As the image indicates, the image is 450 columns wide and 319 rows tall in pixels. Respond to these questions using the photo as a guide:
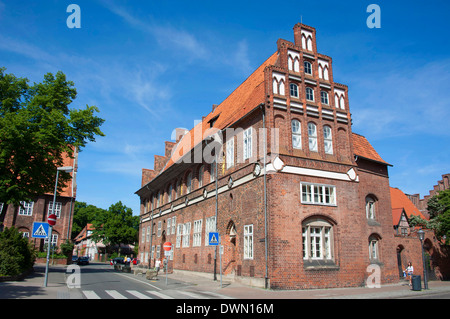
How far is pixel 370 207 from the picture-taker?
2500 centimetres

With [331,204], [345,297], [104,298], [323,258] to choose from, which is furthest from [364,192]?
[104,298]

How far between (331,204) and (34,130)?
20024mm

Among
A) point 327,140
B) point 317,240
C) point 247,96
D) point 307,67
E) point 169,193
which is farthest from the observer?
point 169,193

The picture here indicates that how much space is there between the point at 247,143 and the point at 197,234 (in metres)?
10.7

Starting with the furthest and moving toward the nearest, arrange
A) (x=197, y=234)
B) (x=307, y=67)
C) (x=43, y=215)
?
1. (x=43, y=215)
2. (x=197, y=234)
3. (x=307, y=67)

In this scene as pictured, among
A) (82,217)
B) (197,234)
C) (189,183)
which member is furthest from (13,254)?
(82,217)

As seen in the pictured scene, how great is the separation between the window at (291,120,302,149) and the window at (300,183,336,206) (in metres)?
2.48

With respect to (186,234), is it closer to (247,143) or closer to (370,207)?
(247,143)

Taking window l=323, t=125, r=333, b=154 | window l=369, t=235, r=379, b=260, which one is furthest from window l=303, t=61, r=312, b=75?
window l=369, t=235, r=379, b=260

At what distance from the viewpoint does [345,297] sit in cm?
1519

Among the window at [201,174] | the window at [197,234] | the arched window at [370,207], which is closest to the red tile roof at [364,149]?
the arched window at [370,207]

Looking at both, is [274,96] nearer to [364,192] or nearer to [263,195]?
[263,195]

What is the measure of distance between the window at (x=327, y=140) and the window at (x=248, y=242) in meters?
6.91
